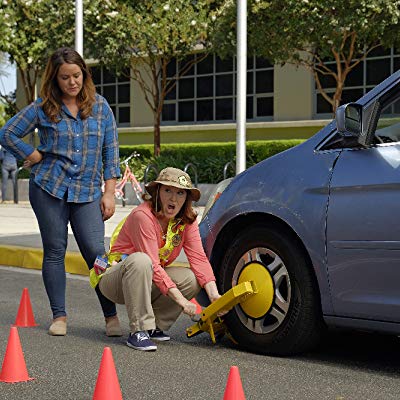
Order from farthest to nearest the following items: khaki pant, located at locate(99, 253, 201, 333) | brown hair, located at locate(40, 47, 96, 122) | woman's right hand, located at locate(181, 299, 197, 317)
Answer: brown hair, located at locate(40, 47, 96, 122) < khaki pant, located at locate(99, 253, 201, 333) < woman's right hand, located at locate(181, 299, 197, 317)

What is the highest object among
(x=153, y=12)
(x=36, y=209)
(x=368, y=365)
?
(x=153, y=12)

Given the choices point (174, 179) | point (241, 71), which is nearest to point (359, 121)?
point (174, 179)

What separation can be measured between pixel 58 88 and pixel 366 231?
2.37 metres

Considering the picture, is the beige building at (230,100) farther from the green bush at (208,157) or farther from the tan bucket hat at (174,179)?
the tan bucket hat at (174,179)

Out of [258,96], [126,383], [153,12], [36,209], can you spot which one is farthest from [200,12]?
[126,383]

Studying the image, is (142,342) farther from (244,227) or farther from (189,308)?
(244,227)

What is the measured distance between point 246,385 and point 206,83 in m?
24.4

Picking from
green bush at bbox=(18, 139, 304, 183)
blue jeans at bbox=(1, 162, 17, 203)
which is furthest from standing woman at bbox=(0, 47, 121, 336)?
blue jeans at bbox=(1, 162, 17, 203)

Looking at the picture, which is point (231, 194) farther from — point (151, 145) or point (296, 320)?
point (151, 145)

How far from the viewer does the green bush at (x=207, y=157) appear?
22.6 metres

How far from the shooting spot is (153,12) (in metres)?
23.2

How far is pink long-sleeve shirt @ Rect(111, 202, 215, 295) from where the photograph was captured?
579cm

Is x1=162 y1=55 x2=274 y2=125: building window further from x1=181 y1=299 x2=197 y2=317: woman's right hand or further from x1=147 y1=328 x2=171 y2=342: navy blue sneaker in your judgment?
x1=181 y1=299 x2=197 y2=317: woman's right hand

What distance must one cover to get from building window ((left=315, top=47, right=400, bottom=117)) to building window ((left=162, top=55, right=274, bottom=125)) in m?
1.80
